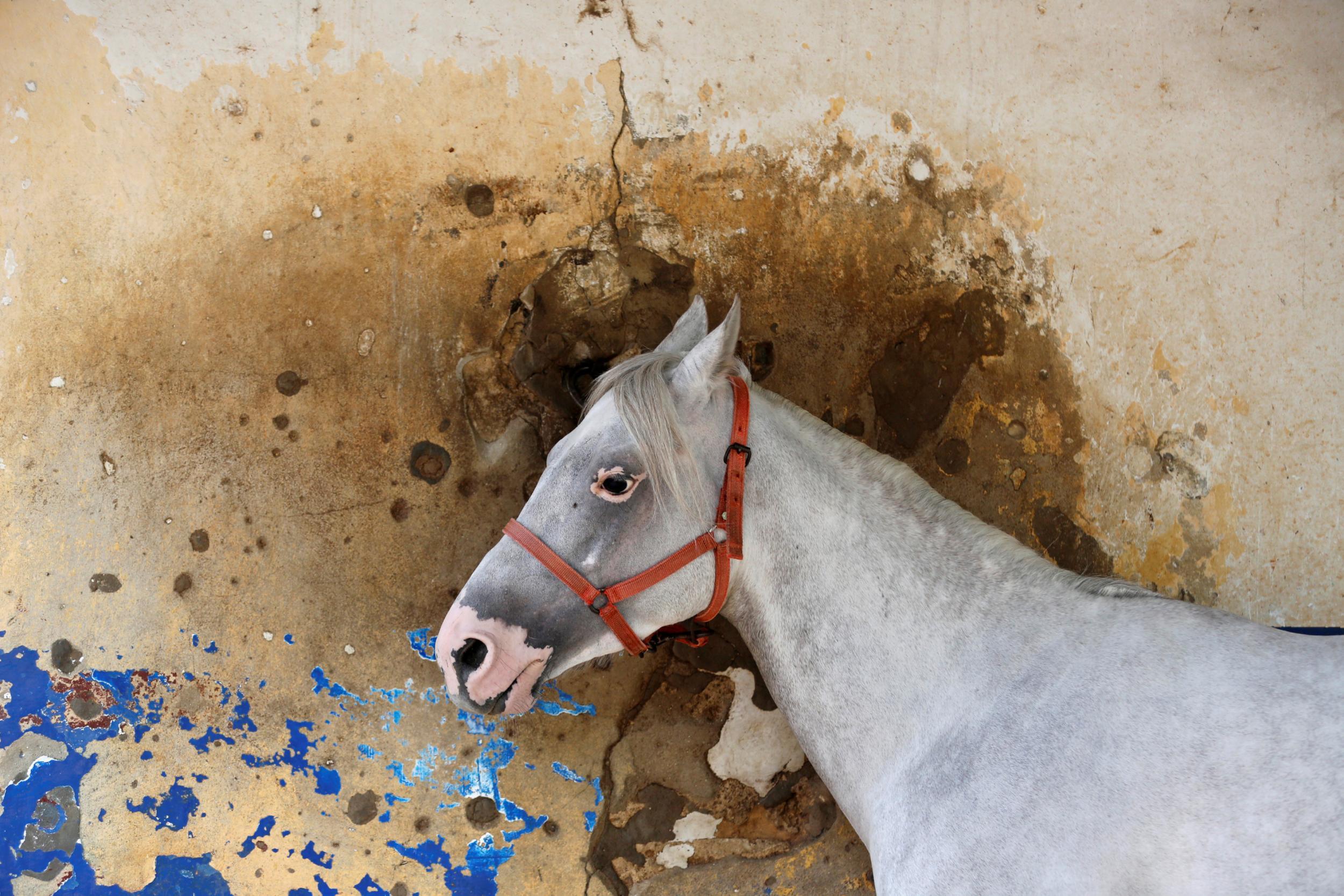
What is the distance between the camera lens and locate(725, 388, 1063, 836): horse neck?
1591 millimetres

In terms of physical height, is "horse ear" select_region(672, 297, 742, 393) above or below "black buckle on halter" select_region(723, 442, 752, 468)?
above

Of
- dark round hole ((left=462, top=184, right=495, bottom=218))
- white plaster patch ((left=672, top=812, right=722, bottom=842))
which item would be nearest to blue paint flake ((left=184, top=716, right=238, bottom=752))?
white plaster patch ((left=672, top=812, right=722, bottom=842))

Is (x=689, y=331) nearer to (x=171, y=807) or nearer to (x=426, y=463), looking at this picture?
(x=426, y=463)

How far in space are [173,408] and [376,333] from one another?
1.86 ft

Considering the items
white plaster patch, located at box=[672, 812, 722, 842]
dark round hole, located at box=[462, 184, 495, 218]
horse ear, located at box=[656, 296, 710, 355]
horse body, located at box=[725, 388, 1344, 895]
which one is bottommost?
white plaster patch, located at box=[672, 812, 722, 842]

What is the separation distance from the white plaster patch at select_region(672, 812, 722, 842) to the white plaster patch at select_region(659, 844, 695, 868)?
0.02 meters

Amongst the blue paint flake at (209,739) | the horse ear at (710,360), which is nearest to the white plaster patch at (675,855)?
the blue paint flake at (209,739)

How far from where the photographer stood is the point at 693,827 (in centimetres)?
216

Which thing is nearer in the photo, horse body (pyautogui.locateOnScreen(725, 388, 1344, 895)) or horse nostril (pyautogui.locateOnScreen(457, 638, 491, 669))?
horse body (pyautogui.locateOnScreen(725, 388, 1344, 895))

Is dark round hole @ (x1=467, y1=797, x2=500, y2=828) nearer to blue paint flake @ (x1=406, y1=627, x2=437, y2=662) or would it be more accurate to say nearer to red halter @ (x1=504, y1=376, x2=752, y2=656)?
blue paint flake @ (x1=406, y1=627, x2=437, y2=662)

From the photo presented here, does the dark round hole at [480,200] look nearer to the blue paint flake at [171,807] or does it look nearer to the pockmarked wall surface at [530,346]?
the pockmarked wall surface at [530,346]

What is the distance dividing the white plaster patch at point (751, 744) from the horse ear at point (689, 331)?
0.95 metres

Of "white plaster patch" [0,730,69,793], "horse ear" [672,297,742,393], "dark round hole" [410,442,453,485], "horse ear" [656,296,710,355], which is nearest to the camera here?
"horse ear" [672,297,742,393]

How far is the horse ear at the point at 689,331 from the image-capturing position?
1803 mm
